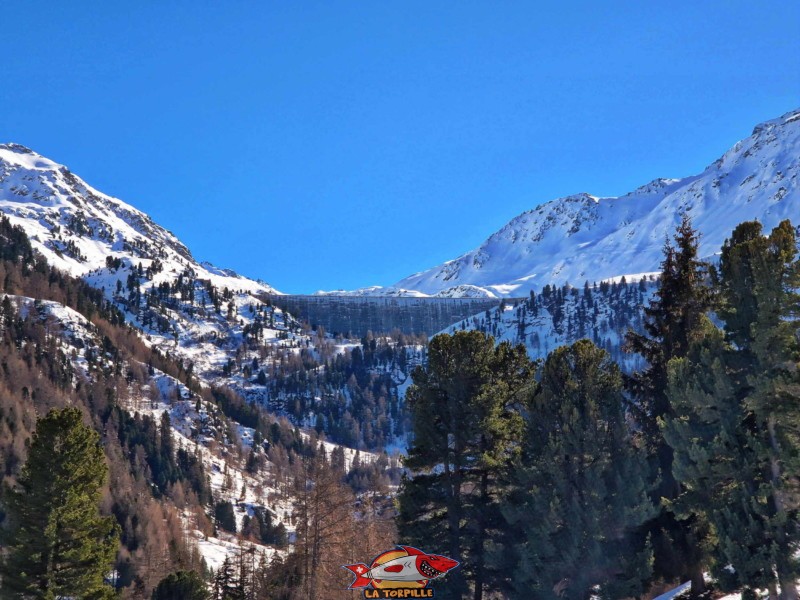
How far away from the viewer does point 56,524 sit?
34.1 meters

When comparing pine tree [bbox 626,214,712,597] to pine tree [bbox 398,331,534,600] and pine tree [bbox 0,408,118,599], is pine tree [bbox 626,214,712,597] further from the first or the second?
pine tree [bbox 0,408,118,599]

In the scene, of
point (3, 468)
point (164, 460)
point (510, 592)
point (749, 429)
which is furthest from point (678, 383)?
point (164, 460)

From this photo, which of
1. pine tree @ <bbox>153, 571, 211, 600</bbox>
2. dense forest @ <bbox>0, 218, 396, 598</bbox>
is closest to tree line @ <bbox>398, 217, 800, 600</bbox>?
dense forest @ <bbox>0, 218, 396, 598</bbox>

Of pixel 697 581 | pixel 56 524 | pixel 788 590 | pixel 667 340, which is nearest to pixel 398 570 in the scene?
pixel 788 590

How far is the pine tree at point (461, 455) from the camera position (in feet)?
127

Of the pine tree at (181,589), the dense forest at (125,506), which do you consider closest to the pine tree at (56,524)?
the dense forest at (125,506)

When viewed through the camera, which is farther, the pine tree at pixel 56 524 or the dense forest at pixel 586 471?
the pine tree at pixel 56 524

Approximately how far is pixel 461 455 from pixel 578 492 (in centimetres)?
648

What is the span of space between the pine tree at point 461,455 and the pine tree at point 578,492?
5.90 ft

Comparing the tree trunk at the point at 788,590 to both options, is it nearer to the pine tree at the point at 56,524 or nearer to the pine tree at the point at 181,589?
the pine tree at the point at 56,524

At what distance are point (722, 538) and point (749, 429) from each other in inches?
186

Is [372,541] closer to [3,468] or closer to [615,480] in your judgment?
[615,480]

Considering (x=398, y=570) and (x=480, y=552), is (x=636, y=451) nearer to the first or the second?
(x=480, y=552)

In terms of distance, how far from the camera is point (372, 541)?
63.7 m
